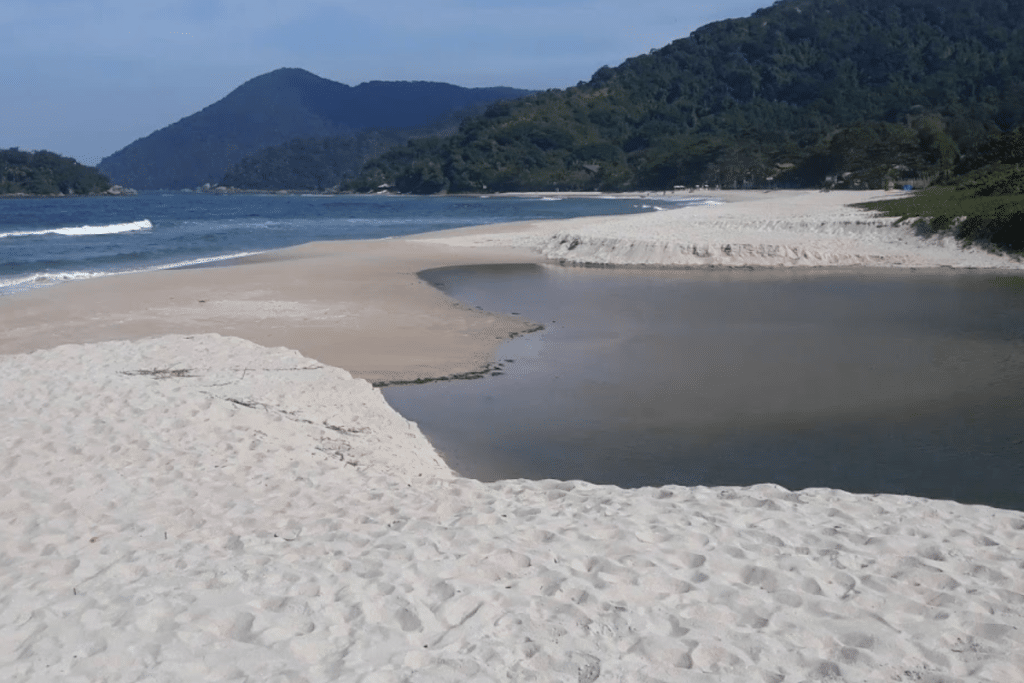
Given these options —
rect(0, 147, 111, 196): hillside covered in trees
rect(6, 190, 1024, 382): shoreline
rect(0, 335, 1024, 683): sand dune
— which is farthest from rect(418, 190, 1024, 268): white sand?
rect(0, 147, 111, 196): hillside covered in trees

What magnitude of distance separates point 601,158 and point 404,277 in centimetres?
15279

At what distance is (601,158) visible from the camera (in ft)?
564

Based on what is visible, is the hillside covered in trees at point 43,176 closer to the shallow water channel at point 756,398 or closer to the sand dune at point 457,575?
the shallow water channel at point 756,398

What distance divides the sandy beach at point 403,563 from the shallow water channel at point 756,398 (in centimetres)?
115

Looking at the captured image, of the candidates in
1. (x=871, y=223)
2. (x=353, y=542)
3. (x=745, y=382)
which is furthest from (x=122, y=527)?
(x=871, y=223)

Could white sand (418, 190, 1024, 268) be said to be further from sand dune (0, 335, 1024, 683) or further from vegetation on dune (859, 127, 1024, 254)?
sand dune (0, 335, 1024, 683)

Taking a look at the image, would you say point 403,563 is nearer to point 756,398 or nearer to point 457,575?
point 457,575

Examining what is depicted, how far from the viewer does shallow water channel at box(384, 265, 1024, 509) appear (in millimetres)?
8227

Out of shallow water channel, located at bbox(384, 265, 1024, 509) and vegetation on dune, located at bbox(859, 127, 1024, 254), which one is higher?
vegetation on dune, located at bbox(859, 127, 1024, 254)

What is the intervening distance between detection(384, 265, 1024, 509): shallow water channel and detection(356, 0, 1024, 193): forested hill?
344ft

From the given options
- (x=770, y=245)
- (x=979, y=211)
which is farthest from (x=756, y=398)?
(x=979, y=211)

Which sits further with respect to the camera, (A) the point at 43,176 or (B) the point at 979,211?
(A) the point at 43,176

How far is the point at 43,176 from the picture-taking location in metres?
182

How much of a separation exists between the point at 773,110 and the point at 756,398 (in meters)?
178
